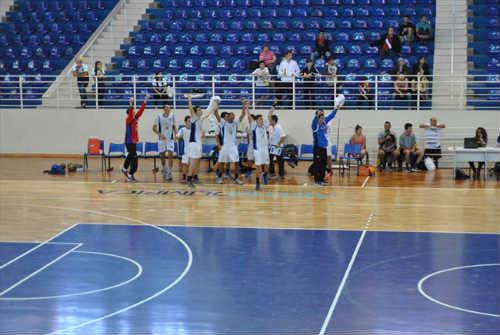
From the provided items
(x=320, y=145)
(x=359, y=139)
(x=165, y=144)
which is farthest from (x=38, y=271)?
(x=359, y=139)

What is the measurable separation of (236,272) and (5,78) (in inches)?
736

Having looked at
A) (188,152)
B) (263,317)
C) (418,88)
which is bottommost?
(263,317)

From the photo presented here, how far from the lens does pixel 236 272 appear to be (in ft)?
39.5

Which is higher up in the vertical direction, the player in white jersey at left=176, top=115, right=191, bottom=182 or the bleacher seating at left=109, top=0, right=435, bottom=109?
the bleacher seating at left=109, top=0, right=435, bottom=109

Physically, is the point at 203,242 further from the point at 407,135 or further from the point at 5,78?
the point at 5,78

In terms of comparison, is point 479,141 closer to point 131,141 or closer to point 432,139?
point 432,139

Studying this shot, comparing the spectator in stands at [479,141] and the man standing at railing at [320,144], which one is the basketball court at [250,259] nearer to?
the man standing at railing at [320,144]

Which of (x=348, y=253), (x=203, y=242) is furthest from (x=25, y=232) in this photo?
(x=348, y=253)

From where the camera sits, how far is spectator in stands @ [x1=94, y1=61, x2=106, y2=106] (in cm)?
2645

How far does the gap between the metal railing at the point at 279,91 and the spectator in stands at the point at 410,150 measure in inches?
52.2

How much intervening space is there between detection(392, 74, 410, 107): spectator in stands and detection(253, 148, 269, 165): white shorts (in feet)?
18.9

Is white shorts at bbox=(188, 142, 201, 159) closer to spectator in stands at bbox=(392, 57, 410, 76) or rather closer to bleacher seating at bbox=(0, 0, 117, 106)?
spectator in stands at bbox=(392, 57, 410, 76)

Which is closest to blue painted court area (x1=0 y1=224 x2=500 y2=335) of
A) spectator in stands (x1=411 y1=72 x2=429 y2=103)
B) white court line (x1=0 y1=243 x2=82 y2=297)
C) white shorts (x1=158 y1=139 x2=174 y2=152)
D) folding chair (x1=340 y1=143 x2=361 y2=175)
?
white court line (x1=0 y1=243 x2=82 y2=297)

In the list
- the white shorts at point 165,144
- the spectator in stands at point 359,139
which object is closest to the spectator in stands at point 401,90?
the spectator in stands at point 359,139
